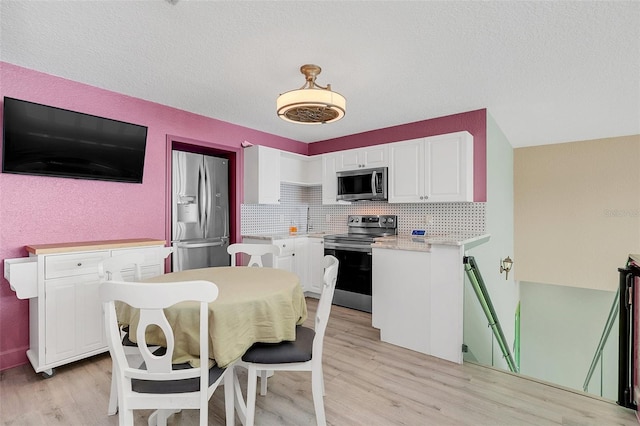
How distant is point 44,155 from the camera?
8.40 feet

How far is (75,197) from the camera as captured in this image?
9.09ft

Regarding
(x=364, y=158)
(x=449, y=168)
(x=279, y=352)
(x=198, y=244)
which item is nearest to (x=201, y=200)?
(x=198, y=244)

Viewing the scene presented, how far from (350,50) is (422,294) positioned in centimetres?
219

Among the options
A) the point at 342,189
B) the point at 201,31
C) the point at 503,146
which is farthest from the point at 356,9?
the point at 503,146

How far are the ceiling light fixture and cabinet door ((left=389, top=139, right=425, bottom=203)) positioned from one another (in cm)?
167

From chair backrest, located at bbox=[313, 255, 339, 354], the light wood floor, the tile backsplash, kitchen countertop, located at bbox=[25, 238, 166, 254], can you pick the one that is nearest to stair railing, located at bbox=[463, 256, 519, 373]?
the light wood floor

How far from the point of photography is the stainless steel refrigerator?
143 inches

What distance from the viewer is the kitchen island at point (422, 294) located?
2607 millimetres

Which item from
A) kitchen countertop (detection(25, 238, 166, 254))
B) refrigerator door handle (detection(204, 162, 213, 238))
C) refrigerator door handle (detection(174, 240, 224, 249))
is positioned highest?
refrigerator door handle (detection(204, 162, 213, 238))

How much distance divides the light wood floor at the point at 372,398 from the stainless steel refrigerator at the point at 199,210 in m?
1.40

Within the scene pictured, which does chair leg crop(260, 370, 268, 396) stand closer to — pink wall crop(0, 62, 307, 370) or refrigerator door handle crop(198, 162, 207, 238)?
pink wall crop(0, 62, 307, 370)

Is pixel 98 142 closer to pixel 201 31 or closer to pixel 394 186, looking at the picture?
pixel 201 31

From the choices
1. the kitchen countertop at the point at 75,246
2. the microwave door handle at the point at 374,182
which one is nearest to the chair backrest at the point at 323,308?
the kitchen countertop at the point at 75,246

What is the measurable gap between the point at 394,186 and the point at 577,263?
3.76 meters
